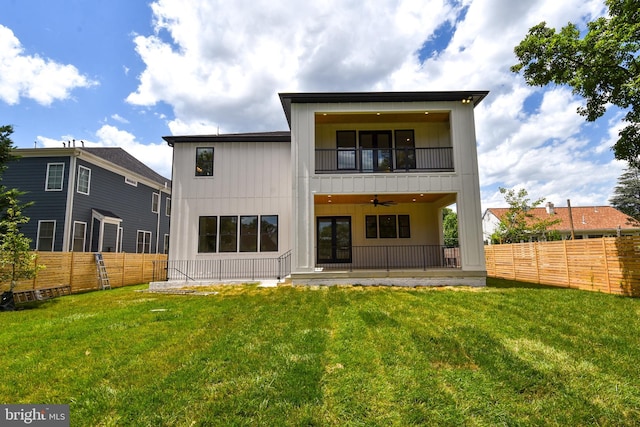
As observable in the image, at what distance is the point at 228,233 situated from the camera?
12578 millimetres

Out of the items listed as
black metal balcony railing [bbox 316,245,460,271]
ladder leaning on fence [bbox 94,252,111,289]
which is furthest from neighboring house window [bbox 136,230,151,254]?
black metal balcony railing [bbox 316,245,460,271]

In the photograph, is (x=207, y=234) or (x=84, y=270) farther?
(x=207, y=234)

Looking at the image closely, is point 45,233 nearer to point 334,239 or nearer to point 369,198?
point 334,239

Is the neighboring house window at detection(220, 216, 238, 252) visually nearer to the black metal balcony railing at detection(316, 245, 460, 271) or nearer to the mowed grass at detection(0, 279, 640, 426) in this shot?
the black metal balcony railing at detection(316, 245, 460, 271)

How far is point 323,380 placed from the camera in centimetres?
324

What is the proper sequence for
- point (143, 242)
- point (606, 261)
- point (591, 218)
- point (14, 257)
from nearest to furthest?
1. point (14, 257)
2. point (606, 261)
3. point (143, 242)
4. point (591, 218)

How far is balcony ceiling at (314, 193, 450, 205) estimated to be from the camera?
11633 millimetres

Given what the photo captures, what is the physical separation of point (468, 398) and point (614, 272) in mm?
9285

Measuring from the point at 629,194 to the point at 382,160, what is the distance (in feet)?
85.8

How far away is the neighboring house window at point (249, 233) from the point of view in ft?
41.1

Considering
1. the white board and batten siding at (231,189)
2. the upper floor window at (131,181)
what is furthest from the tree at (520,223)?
the upper floor window at (131,181)

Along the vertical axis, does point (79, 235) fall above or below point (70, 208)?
below

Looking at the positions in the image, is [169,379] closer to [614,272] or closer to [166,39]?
[614,272]

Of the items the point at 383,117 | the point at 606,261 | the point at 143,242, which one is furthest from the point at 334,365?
the point at 143,242
